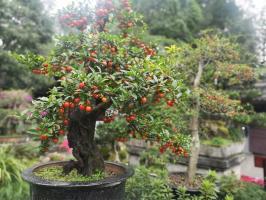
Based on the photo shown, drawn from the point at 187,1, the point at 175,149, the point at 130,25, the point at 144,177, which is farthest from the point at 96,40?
the point at 187,1

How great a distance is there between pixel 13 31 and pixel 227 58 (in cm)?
829

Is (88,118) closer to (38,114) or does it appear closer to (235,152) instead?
(38,114)

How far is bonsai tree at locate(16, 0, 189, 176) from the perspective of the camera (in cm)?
233

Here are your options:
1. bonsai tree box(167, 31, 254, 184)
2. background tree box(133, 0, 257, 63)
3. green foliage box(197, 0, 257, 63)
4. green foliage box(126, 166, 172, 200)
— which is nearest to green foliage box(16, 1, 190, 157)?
A: green foliage box(126, 166, 172, 200)

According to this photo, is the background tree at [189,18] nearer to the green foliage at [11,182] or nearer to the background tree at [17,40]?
the background tree at [17,40]

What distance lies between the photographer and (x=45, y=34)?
12.4 metres

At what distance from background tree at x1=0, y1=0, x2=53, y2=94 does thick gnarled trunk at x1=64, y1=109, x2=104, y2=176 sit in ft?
26.0

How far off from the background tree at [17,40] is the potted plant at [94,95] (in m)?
7.68

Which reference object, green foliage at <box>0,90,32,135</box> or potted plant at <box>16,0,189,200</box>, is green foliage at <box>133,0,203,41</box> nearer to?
green foliage at <box>0,90,32,135</box>

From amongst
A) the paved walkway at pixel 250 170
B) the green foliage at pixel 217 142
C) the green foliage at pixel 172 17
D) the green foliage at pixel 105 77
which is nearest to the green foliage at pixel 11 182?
the green foliage at pixel 105 77

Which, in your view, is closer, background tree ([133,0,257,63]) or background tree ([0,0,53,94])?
background tree ([0,0,53,94])

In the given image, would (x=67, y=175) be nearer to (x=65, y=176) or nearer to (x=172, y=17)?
(x=65, y=176)

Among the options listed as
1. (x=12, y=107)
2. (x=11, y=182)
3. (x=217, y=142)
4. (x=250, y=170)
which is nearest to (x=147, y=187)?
(x=11, y=182)

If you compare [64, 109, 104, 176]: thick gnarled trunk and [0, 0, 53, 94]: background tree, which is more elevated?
[0, 0, 53, 94]: background tree
